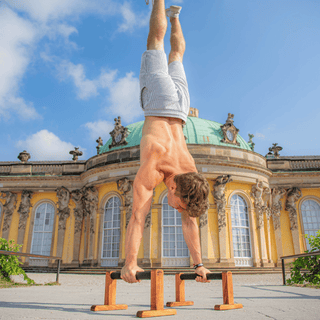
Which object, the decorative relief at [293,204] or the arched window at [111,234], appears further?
the decorative relief at [293,204]

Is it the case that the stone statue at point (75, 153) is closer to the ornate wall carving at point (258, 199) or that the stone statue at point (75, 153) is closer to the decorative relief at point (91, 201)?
the decorative relief at point (91, 201)

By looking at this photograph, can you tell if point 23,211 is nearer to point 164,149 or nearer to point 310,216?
point 310,216

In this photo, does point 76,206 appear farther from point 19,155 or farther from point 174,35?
point 174,35

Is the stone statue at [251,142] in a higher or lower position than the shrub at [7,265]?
higher

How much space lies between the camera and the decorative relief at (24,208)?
24375mm

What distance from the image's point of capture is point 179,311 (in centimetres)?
413

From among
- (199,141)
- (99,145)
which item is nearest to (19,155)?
(99,145)

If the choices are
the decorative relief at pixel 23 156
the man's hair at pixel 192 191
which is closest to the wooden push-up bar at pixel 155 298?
the man's hair at pixel 192 191

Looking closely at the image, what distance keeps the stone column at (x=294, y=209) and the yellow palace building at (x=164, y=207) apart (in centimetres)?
7

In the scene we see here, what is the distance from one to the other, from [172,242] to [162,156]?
16667 mm

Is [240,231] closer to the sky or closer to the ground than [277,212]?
closer to the ground

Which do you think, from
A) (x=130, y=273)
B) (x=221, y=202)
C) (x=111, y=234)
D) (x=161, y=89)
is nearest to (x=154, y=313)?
(x=130, y=273)

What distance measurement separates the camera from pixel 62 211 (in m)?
24.2

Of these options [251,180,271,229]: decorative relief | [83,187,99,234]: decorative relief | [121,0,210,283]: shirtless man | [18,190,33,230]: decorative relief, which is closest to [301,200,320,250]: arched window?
[251,180,271,229]: decorative relief
